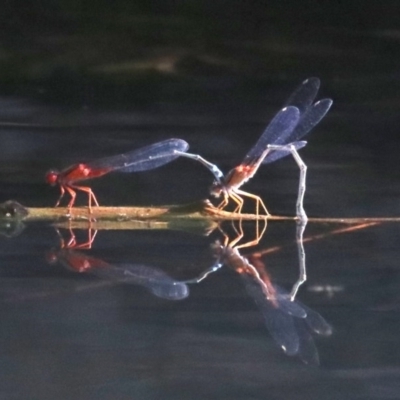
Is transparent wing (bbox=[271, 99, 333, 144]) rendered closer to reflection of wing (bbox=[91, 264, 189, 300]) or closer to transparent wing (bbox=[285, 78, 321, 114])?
transparent wing (bbox=[285, 78, 321, 114])

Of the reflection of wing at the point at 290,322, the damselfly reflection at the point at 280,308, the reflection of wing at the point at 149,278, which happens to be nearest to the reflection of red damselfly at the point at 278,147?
the damselfly reflection at the point at 280,308

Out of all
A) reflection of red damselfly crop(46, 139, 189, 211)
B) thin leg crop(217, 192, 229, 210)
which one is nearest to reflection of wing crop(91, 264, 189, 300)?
thin leg crop(217, 192, 229, 210)

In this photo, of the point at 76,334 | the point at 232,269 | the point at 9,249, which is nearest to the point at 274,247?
the point at 232,269

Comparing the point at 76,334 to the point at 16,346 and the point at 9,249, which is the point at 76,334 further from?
the point at 9,249

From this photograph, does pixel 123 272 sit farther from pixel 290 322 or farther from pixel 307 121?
pixel 307 121

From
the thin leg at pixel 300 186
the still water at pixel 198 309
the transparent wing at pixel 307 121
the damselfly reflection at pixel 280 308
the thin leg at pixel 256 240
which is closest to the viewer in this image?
the still water at pixel 198 309

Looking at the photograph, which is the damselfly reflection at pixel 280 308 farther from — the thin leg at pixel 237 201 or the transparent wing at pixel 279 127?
the transparent wing at pixel 279 127
